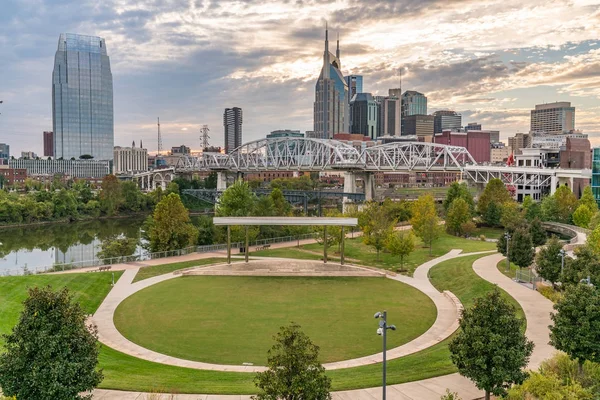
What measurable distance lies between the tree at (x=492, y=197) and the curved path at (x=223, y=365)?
4019 centimetres

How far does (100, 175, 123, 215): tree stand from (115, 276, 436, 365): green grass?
8578 cm

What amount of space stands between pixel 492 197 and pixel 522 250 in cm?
4552

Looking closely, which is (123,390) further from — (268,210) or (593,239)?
(268,210)

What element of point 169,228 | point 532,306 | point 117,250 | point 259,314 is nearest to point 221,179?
point 169,228

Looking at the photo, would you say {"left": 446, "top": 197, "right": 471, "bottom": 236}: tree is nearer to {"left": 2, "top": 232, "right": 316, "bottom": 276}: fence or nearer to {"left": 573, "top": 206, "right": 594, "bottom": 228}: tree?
{"left": 573, "top": 206, "right": 594, "bottom": 228}: tree

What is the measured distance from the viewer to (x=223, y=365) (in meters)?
23.0

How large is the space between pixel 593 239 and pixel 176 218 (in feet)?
129

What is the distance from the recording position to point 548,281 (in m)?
35.9

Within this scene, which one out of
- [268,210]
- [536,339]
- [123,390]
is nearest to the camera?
[123,390]

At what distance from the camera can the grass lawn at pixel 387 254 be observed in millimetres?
49812

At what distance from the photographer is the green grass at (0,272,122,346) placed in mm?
30453

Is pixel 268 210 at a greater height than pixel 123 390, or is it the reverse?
pixel 268 210

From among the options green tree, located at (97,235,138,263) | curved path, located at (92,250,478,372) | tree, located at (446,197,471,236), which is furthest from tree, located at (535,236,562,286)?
green tree, located at (97,235,138,263)

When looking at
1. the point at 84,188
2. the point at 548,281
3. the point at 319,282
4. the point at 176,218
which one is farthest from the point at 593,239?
the point at 84,188
